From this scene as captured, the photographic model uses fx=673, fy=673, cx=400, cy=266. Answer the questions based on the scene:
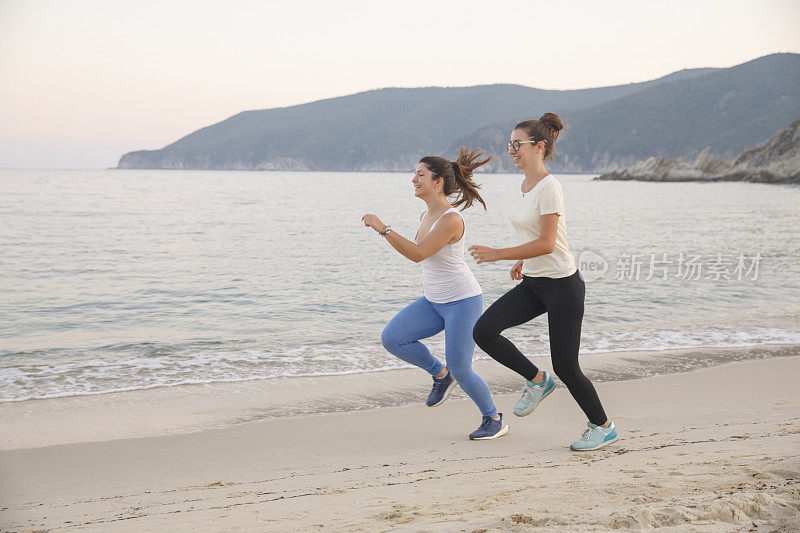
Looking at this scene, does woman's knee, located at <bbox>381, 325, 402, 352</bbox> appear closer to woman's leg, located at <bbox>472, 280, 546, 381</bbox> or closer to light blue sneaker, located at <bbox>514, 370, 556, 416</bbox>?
woman's leg, located at <bbox>472, 280, 546, 381</bbox>

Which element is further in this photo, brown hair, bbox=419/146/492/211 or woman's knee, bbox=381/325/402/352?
woman's knee, bbox=381/325/402/352

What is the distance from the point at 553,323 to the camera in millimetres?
4043

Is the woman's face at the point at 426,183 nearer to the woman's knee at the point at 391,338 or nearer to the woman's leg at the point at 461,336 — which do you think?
the woman's leg at the point at 461,336

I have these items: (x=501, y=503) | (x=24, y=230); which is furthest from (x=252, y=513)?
(x=24, y=230)

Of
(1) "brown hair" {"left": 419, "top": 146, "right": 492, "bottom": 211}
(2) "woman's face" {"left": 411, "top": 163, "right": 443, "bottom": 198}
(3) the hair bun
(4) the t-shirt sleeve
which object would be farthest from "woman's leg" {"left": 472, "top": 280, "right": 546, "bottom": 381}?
(3) the hair bun

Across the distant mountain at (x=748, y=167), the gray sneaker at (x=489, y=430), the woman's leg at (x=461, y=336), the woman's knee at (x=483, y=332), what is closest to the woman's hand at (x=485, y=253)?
the woman's knee at (x=483, y=332)

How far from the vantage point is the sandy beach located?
115 inches

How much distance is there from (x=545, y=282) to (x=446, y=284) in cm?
70

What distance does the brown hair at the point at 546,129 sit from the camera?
410 centimetres

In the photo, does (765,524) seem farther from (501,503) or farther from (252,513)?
(252,513)

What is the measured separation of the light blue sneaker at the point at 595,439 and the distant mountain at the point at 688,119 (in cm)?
15506

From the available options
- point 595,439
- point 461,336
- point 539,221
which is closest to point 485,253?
point 539,221

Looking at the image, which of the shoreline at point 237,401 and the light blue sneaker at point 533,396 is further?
the shoreline at point 237,401

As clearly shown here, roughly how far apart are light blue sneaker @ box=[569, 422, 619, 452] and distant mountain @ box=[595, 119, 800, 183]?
87.6m
